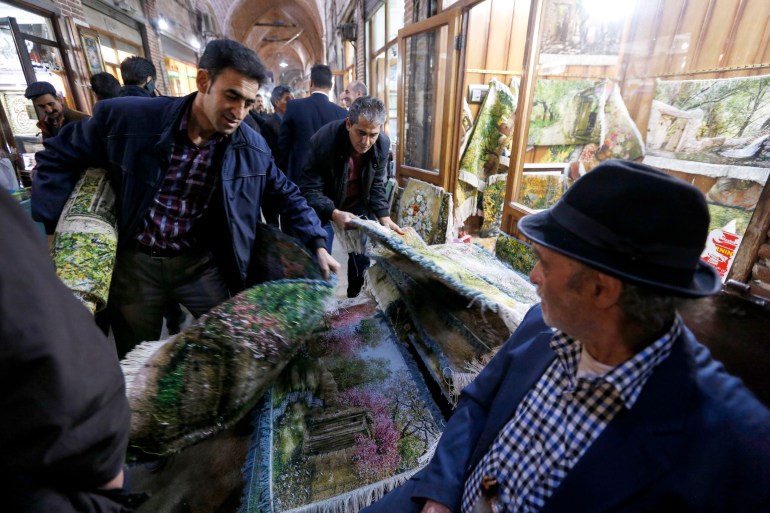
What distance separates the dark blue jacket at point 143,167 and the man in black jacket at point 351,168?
0.73 meters

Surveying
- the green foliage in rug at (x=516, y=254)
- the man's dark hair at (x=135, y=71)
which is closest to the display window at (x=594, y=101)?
the green foliage in rug at (x=516, y=254)

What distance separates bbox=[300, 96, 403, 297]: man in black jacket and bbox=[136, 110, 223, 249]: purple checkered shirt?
910mm

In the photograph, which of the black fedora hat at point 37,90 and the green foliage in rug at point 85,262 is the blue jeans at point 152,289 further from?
the black fedora hat at point 37,90

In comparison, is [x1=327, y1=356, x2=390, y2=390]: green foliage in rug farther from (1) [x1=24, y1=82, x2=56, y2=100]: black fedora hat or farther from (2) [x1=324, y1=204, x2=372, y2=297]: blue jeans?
(1) [x1=24, y1=82, x2=56, y2=100]: black fedora hat

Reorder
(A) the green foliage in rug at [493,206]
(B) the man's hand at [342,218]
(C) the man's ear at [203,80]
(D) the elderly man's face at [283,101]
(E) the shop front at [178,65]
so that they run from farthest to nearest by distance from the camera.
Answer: (E) the shop front at [178,65]
(D) the elderly man's face at [283,101]
(A) the green foliage in rug at [493,206]
(B) the man's hand at [342,218]
(C) the man's ear at [203,80]

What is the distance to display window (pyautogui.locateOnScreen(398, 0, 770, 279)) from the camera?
63.1 inches

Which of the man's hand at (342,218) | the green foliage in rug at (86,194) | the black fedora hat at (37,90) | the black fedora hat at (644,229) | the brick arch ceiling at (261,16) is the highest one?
the brick arch ceiling at (261,16)

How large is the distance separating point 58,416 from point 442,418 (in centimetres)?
141

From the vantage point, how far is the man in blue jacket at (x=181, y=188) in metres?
1.67

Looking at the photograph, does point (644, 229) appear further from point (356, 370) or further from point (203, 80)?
point (203, 80)

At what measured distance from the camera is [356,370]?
189 centimetres

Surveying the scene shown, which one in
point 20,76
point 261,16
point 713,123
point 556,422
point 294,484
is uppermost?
point 261,16

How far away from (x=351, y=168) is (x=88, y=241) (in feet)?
6.38

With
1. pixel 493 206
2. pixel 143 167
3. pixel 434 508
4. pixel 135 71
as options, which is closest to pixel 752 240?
pixel 434 508
